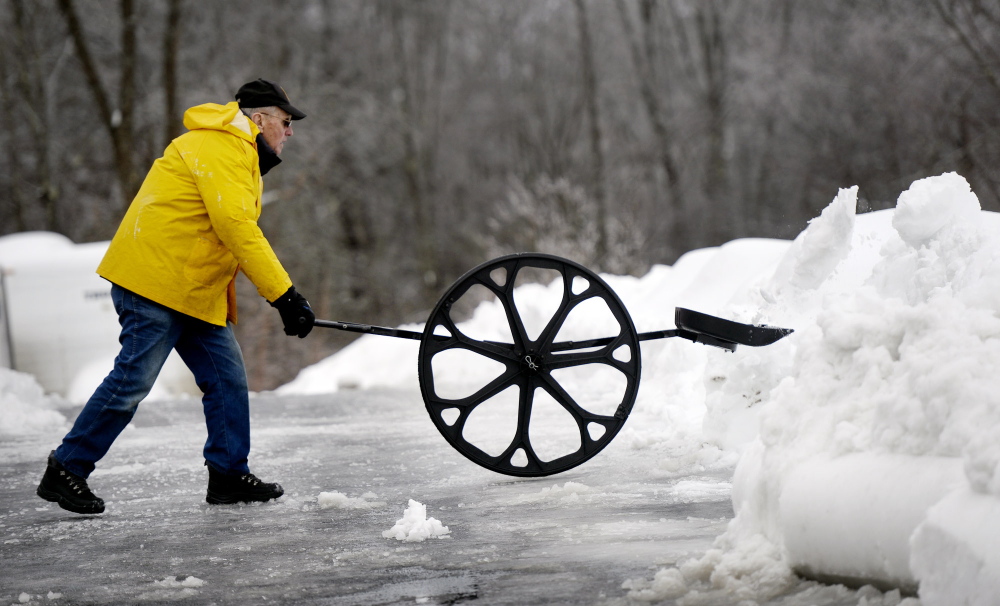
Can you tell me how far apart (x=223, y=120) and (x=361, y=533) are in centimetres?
208

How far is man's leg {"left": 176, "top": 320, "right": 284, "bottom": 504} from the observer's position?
510 centimetres

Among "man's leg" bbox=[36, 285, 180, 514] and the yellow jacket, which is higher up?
the yellow jacket

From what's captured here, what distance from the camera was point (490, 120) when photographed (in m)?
34.0

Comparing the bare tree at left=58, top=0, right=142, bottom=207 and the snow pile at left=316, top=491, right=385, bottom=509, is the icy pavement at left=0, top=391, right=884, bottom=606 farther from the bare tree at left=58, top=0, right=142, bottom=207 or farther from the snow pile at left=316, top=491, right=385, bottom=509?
the bare tree at left=58, top=0, right=142, bottom=207

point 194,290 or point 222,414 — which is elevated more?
point 194,290

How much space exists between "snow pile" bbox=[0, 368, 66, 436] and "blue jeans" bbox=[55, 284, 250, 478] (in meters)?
3.75

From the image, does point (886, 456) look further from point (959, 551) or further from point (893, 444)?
point (959, 551)

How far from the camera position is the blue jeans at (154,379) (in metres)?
4.83

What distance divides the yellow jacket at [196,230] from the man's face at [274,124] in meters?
0.23

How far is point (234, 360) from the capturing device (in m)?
5.18

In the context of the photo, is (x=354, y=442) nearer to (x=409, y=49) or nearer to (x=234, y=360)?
(x=234, y=360)

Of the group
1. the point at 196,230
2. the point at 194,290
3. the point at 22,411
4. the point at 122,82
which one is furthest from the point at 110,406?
the point at 122,82

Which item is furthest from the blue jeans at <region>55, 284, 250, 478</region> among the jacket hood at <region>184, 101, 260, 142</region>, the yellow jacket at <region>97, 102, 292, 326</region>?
the jacket hood at <region>184, 101, 260, 142</region>

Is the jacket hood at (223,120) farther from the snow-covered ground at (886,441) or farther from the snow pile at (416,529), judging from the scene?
the snow-covered ground at (886,441)
